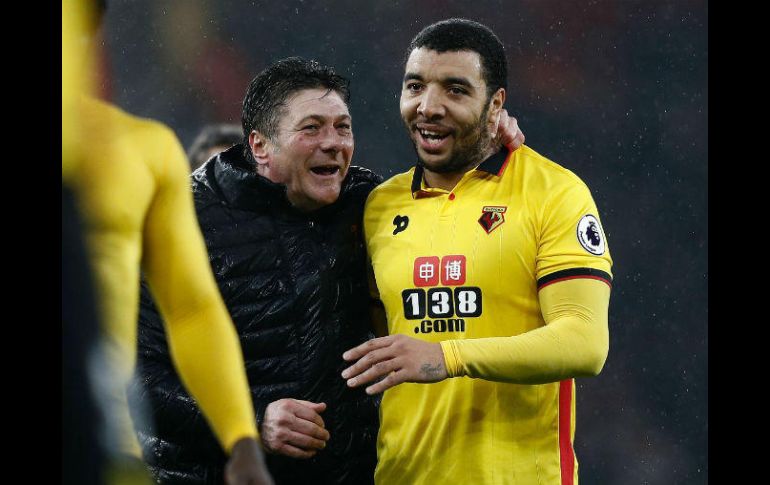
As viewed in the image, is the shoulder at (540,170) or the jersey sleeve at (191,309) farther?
the shoulder at (540,170)

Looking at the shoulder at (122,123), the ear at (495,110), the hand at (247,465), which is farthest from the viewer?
the ear at (495,110)

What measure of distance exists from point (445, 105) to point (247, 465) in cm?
53

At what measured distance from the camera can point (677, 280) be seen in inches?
65.5

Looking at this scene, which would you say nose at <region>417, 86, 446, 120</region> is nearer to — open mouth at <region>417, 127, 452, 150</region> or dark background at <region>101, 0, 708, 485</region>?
open mouth at <region>417, 127, 452, 150</region>

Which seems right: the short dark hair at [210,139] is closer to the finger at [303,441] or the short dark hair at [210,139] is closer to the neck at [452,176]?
the neck at [452,176]

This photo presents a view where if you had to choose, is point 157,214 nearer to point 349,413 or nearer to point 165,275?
point 165,275

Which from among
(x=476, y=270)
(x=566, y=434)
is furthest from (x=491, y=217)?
(x=566, y=434)

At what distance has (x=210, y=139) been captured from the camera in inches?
62.8

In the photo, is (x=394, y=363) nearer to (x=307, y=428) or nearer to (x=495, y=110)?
(x=307, y=428)

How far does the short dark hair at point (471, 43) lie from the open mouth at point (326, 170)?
7.4 inches

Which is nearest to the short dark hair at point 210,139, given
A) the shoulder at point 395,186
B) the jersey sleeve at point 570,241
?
the shoulder at point 395,186

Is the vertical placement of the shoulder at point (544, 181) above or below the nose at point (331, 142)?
below

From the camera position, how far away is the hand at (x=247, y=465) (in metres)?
1.22

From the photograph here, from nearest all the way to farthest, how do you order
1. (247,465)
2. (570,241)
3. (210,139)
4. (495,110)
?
(247,465), (570,241), (495,110), (210,139)
